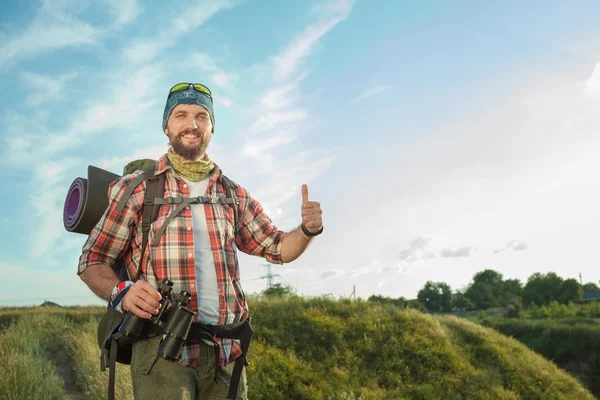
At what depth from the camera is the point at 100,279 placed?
2.69 m

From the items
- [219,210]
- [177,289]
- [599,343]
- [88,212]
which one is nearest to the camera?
[177,289]

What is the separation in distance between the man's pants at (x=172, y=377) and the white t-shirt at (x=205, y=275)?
0.16 metres

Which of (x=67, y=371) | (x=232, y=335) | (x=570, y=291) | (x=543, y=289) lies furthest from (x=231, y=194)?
(x=543, y=289)

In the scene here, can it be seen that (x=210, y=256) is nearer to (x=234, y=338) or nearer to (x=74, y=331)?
(x=234, y=338)

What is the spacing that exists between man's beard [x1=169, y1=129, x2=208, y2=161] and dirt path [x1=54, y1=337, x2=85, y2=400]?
6662 mm

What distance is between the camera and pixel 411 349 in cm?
1717

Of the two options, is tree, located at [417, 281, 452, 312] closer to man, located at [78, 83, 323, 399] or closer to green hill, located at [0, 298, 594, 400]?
green hill, located at [0, 298, 594, 400]

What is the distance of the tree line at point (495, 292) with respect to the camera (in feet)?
271

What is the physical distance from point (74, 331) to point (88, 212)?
418 inches

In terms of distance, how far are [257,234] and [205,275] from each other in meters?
0.66

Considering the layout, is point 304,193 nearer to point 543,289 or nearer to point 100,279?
point 100,279

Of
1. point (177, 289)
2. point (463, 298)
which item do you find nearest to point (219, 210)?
point (177, 289)

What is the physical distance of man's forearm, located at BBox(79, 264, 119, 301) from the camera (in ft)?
8.68

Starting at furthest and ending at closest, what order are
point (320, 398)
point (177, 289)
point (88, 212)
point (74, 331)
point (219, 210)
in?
point (74, 331) < point (320, 398) < point (88, 212) < point (219, 210) < point (177, 289)
